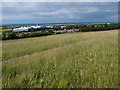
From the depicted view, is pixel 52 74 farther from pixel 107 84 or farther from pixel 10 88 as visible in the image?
pixel 107 84

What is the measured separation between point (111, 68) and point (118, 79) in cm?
39

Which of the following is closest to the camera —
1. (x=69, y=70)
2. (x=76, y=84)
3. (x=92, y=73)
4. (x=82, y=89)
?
(x=82, y=89)

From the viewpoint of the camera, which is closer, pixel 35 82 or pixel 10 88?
pixel 10 88

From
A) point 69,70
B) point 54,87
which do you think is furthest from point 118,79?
point 54,87

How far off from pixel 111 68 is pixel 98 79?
25.4 inches

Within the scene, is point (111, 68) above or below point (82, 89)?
above

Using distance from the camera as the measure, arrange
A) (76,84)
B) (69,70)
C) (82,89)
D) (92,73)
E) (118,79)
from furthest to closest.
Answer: (69,70)
(92,73)
(118,79)
(76,84)
(82,89)

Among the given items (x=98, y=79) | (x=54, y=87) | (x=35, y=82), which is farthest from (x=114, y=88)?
(x=35, y=82)

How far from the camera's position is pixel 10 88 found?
5.23 ft

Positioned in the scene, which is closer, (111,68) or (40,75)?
(40,75)

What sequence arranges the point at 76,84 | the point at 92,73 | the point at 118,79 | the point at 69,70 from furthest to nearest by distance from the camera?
the point at 69,70, the point at 92,73, the point at 118,79, the point at 76,84

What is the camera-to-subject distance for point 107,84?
5.32 ft

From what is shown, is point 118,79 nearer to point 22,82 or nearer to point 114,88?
point 114,88

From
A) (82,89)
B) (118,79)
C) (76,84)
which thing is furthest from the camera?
(118,79)
